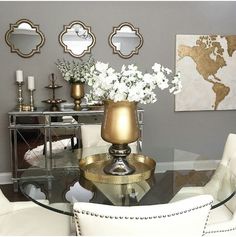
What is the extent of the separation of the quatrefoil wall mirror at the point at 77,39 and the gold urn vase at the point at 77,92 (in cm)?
40

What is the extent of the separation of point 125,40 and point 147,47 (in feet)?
0.96

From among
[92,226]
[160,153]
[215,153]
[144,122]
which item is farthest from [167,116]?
[92,226]

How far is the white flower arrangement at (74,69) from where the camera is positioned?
3523 millimetres

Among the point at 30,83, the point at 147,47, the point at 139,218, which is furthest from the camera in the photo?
the point at 147,47

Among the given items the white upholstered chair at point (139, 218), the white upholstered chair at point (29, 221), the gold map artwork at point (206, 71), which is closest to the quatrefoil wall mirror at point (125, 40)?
the gold map artwork at point (206, 71)

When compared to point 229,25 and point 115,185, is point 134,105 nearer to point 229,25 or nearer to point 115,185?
point 115,185

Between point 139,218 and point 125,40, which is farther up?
point 125,40

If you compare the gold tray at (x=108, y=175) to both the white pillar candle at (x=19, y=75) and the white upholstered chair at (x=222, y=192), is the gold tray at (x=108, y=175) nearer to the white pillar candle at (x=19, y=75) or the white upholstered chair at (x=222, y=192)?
the white upholstered chair at (x=222, y=192)

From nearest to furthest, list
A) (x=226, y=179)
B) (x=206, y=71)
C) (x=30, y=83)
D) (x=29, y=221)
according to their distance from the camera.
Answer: (x=29, y=221)
(x=226, y=179)
(x=30, y=83)
(x=206, y=71)

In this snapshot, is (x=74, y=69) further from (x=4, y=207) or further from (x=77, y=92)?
(x=4, y=207)

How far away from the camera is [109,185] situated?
1.78 metres

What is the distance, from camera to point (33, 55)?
3.63 metres

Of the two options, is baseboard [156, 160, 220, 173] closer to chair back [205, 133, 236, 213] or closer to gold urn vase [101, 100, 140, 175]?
chair back [205, 133, 236, 213]

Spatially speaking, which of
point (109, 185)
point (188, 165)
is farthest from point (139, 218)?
point (188, 165)
